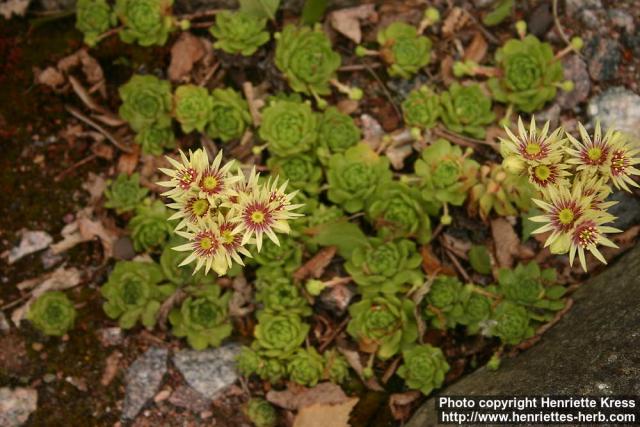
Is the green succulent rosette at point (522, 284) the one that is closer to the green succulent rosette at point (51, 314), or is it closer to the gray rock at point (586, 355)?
the gray rock at point (586, 355)

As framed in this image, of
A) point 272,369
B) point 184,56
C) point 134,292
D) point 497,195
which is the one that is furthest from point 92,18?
point 497,195

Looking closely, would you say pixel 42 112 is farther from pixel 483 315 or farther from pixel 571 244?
pixel 571 244

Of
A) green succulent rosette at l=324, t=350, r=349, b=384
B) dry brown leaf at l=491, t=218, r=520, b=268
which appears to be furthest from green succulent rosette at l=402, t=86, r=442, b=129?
green succulent rosette at l=324, t=350, r=349, b=384

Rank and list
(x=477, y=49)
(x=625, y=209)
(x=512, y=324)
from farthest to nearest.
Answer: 1. (x=477, y=49)
2. (x=625, y=209)
3. (x=512, y=324)

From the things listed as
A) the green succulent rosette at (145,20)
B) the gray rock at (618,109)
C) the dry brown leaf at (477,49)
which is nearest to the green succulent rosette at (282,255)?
the green succulent rosette at (145,20)

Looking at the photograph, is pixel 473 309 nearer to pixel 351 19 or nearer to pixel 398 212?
pixel 398 212

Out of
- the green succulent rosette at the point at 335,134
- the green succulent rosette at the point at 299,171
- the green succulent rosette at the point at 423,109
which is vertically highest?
the green succulent rosette at the point at 423,109

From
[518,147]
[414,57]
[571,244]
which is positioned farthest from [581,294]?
[414,57]
